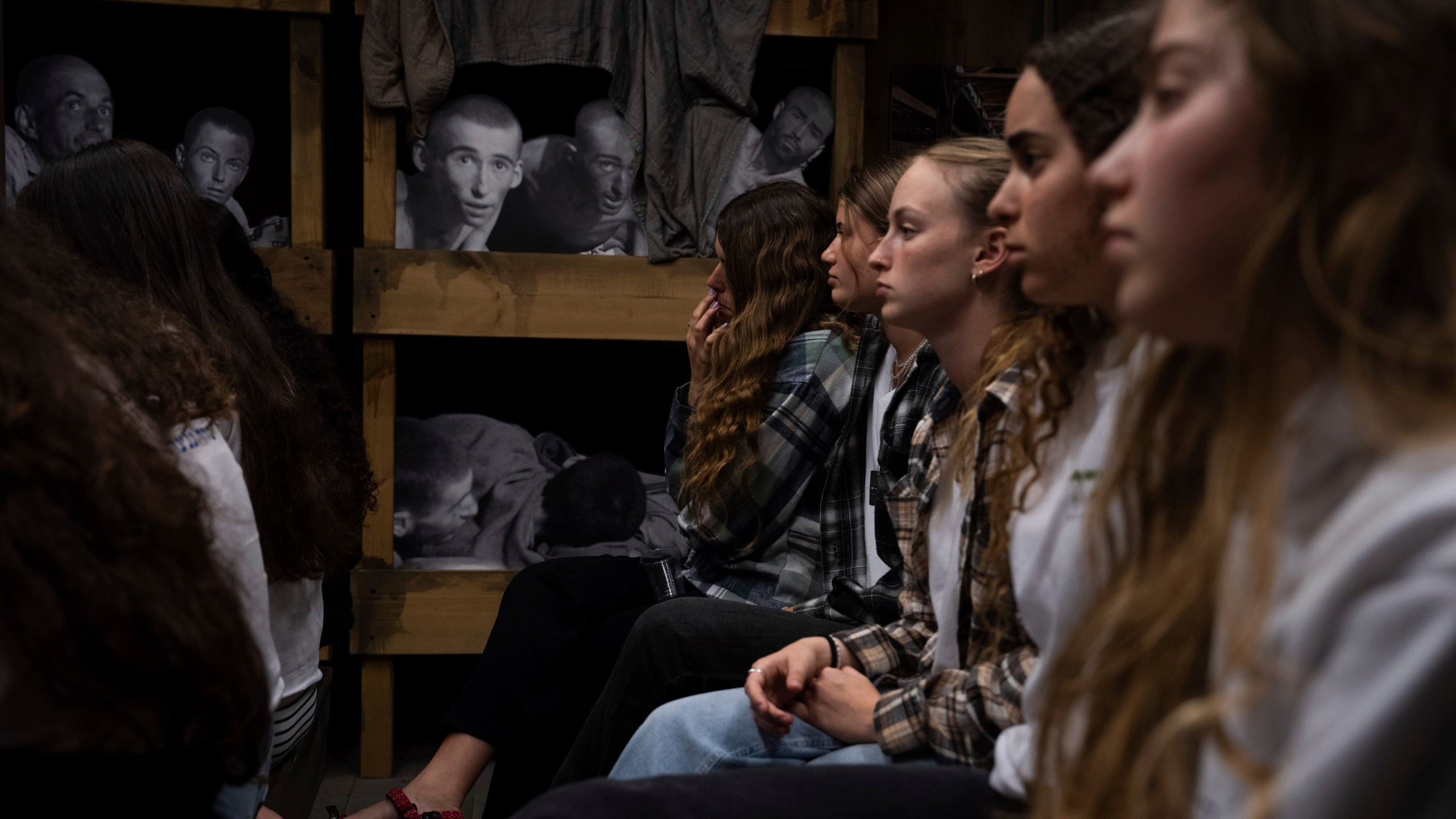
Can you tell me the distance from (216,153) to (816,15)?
4.47 feet

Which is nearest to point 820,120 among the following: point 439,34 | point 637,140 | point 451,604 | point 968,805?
point 637,140

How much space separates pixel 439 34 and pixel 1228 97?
6.73 ft

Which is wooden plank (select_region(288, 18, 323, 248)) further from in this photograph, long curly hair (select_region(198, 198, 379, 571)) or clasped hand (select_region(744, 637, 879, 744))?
clasped hand (select_region(744, 637, 879, 744))

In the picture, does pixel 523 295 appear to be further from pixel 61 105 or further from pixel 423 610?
pixel 61 105

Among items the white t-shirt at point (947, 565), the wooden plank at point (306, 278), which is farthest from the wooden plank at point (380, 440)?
the white t-shirt at point (947, 565)

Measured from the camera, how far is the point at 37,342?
841 mm

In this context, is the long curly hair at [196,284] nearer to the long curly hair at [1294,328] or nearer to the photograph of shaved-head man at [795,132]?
the long curly hair at [1294,328]

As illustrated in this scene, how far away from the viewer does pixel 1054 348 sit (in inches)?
42.8

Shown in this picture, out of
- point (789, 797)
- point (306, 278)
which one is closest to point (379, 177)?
point (306, 278)

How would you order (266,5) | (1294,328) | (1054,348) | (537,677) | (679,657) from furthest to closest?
(266,5)
(537,677)
(679,657)
(1054,348)
(1294,328)

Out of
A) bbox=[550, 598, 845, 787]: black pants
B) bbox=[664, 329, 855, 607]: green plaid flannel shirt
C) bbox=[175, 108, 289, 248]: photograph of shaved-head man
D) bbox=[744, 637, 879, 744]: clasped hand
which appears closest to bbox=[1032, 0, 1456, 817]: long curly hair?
bbox=[744, 637, 879, 744]: clasped hand

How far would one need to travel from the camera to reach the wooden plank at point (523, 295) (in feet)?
7.95

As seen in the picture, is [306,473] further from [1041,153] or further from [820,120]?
[820,120]

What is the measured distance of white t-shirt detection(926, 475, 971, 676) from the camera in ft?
3.97
